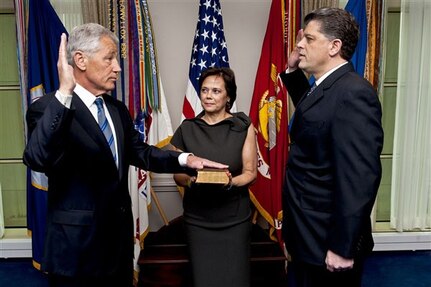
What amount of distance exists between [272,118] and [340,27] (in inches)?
61.7

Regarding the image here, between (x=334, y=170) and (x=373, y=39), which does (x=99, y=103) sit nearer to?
(x=334, y=170)

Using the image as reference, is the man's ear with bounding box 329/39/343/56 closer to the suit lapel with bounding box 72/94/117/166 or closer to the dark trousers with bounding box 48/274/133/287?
the suit lapel with bounding box 72/94/117/166

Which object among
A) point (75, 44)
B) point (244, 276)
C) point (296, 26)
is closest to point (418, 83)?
point (296, 26)

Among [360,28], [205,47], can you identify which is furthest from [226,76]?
[360,28]

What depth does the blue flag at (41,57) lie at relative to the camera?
2.96 metres

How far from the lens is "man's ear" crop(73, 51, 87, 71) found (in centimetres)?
166

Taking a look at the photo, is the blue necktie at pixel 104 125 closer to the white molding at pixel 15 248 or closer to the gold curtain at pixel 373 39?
the gold curtain at pixel 373 39

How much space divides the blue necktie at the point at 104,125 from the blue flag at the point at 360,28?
206 centimetres

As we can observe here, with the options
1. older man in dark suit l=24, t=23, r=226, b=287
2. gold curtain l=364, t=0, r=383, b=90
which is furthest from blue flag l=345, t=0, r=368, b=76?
older man in dark suit l=24, t=23, r=226, b=287

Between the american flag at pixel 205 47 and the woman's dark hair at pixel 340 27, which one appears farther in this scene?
the american flag at pixel 205 47

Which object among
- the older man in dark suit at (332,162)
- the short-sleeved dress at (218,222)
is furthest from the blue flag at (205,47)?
the older man in dark suit at (332,162)

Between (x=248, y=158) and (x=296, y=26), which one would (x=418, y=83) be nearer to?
(x=296, y=26)

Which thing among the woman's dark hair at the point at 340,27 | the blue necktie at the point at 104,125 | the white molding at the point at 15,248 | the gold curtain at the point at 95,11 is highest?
the gold curtain at the point at 95,11

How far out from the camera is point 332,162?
1631mm
